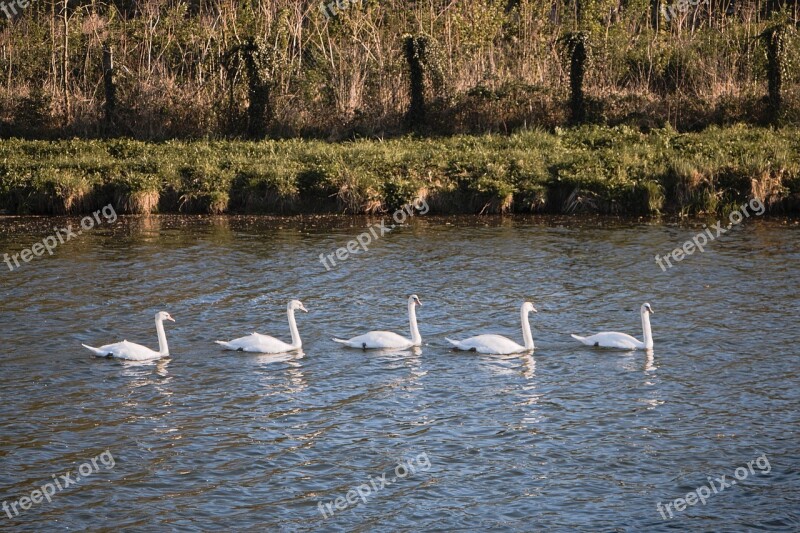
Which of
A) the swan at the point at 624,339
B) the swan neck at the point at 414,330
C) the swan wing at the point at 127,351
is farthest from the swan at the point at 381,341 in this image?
the swan wing at the point at 127,351

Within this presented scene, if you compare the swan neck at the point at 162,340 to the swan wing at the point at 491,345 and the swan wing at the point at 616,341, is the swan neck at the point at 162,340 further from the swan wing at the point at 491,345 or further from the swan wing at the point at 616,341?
the swan wing at the point at 616,341

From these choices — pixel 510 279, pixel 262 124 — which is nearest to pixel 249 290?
pixel 510 279

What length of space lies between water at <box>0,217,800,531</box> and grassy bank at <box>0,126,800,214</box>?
405 centimetres

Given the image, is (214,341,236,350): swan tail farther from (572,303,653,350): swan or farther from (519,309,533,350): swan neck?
(572,303,653,350): swan

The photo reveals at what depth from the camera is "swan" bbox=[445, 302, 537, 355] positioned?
54.4 feet

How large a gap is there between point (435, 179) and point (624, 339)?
1348 centimetres

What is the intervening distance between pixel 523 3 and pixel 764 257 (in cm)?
1927

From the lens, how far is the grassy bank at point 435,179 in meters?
28.5

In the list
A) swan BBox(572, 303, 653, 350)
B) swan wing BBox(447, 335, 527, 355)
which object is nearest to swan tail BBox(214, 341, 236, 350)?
swan wing BBox(447, 335, 527, 355)

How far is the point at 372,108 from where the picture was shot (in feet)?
116

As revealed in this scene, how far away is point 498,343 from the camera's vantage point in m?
16.6

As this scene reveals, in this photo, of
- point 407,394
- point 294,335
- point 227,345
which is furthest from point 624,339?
point 227,345

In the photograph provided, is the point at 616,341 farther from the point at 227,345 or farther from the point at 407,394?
the point at 227,345

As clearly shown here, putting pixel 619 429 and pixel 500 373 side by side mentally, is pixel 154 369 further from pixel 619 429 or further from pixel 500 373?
pixel 619 429
